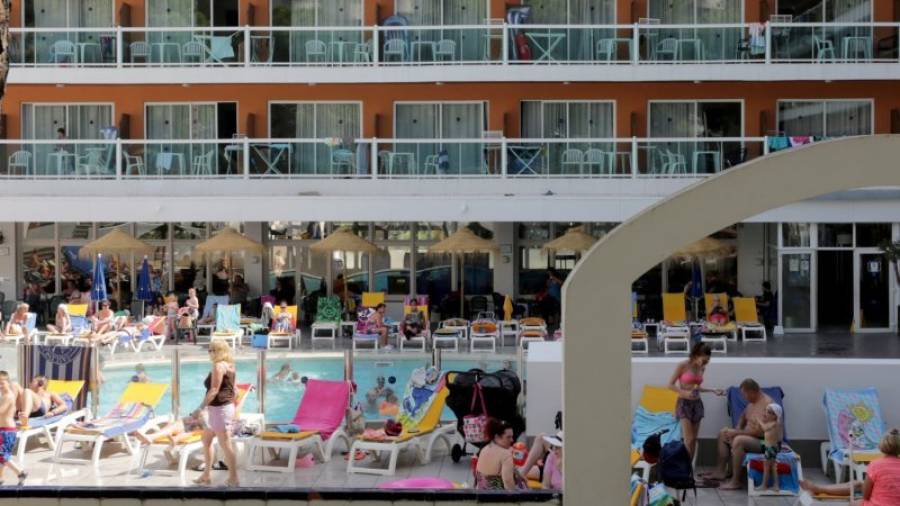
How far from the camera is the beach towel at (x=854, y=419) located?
1286cm

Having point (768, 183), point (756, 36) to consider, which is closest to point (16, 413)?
point (768, 183)

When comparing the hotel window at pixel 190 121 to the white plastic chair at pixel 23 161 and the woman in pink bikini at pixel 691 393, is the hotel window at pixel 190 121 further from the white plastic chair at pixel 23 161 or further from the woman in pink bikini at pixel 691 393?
the woman in pink bikini at pixel 691 393

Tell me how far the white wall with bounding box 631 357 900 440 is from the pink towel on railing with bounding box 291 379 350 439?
3315 mm

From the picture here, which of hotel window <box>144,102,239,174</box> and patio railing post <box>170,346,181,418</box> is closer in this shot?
patio railing post <box>170,346,181,418</box>

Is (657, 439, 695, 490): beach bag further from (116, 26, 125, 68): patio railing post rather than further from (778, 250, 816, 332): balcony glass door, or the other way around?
(116, 26, 125, 68): patio railing post

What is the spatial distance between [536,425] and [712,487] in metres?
1.97

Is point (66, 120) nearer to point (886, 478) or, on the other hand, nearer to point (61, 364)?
point (61, 364)

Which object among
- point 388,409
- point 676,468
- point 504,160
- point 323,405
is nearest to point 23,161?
point 504,160

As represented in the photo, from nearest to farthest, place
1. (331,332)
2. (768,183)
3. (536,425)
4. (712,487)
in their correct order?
(768,183) → (712,487) → (536,425) → (331,332)

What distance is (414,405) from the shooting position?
48.2 ft

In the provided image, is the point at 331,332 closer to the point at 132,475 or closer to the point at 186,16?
the point at 186,16

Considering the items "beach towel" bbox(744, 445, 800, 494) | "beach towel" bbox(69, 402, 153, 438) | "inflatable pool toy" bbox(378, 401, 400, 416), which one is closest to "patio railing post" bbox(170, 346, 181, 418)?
"beach towel" bbox(69, 402, 153, 438)

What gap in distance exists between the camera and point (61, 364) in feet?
50.6

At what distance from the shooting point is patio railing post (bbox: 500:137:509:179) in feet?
85.8
